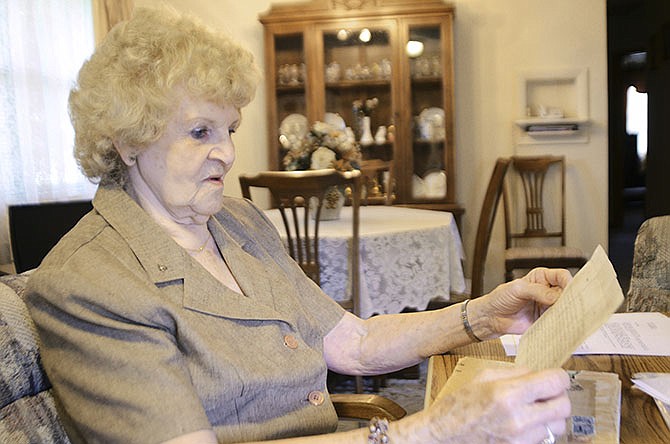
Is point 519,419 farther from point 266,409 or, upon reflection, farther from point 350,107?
point 350,107

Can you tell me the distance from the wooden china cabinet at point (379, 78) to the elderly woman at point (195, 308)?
10.6 ft

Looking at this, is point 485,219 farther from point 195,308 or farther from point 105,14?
point 195,308

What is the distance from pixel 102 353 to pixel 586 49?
445cm

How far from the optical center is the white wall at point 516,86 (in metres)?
4.64

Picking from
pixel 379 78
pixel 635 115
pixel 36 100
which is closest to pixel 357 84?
pixel 379 78

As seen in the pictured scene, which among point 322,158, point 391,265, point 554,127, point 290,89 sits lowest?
point 391,265

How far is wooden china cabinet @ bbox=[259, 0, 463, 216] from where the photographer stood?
447cm

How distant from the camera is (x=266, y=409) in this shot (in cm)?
105

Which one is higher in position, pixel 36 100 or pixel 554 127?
pixel 36 100

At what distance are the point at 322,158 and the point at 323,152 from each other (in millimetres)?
30

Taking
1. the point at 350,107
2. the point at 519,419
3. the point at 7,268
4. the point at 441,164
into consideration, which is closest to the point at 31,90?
the point at 7,268

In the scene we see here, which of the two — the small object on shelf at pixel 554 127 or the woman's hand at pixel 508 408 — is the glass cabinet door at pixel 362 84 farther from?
the woman's hand at pixel 508 408

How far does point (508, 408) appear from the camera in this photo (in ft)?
2.53

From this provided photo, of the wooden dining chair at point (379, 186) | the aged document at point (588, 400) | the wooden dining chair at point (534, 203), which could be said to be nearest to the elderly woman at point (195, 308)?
the aged document at point (588, 400)
